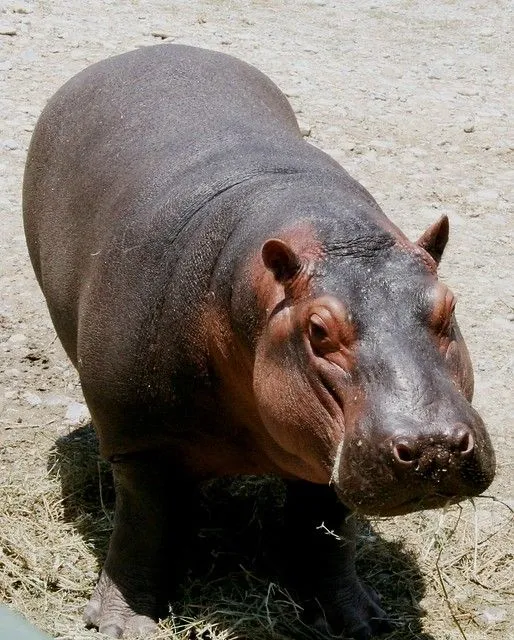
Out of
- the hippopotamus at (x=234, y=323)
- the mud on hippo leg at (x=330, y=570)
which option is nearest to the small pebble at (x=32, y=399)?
the hippopotamus at (x=234, y=323)

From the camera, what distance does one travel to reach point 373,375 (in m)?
2.96

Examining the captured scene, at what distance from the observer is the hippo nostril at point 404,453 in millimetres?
2826

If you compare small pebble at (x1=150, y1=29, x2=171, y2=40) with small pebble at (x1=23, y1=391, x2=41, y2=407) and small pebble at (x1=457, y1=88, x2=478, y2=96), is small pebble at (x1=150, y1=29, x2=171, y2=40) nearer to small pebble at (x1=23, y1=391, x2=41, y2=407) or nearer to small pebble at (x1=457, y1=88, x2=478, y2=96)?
small pebble at (x1=457, y1=88, x2=478, y2=96)

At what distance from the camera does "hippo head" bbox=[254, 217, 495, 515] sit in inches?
113

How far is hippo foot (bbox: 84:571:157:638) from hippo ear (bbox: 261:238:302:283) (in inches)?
59.5

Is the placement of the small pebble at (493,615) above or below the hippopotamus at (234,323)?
below

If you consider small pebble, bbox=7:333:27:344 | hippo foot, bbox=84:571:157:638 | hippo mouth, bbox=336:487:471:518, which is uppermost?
hippo mouth, bbox=336:487:471:518

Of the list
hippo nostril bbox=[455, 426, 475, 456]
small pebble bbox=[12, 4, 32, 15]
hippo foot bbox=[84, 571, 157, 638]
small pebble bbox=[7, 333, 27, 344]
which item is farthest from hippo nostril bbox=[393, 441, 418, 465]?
small pebble bbox=[12, 4, 32, 15]

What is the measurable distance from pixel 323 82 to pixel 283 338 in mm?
6017

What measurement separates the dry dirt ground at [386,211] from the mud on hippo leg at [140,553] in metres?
0.11

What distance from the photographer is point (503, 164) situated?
796 cm

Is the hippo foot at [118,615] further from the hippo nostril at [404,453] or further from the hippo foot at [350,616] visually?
the hippo nostril at [404,453]

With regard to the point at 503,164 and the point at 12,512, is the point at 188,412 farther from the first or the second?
the point at 503,164

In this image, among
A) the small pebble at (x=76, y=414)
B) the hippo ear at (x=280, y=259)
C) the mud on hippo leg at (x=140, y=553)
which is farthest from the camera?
the small pebble at (x=76, y=414)
